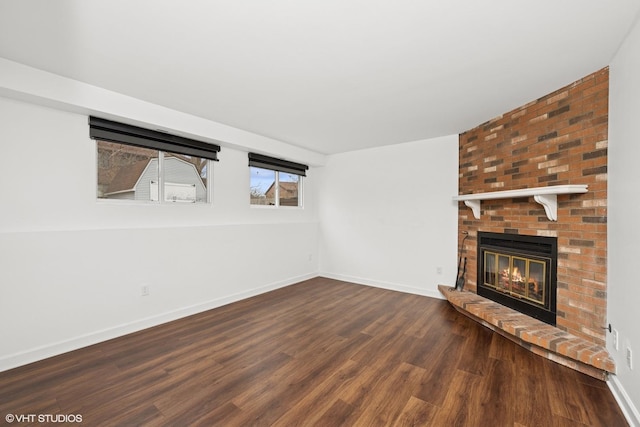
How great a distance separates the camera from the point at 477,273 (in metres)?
3.54

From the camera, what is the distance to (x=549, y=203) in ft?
8.11

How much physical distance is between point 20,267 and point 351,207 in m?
4.14

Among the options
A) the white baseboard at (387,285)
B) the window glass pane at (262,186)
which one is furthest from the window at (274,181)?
the white baseboard at (387,285)

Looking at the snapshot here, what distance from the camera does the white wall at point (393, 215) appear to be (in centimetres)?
403

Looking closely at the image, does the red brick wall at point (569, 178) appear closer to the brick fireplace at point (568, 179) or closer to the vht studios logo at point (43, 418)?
the brick fireplace at point (568, 179)

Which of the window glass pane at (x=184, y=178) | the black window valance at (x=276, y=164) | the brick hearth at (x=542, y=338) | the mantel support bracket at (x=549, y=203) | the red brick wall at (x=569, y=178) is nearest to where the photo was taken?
the brick hearth at (x=542, y=338)

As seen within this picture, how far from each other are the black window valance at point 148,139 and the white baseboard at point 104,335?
6.22 feet

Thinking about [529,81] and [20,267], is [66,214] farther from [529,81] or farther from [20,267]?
[529,81]

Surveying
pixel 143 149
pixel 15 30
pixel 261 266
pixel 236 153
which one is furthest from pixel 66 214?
pixel 261 266

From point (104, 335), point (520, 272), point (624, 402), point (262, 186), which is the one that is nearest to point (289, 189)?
point (262, 186)

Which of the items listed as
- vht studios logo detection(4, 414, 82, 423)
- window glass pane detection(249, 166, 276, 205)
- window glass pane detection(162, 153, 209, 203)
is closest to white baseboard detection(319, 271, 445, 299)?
window glass pane detection(249, 166, 276, 205)

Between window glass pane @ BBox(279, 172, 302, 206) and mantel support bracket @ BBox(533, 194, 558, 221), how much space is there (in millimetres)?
3648

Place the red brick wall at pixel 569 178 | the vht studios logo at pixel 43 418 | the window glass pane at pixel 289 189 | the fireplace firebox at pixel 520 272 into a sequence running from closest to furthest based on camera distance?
the vht studios logo at pixel 43 418 < the red brick wall at pixel 569 178 < the fireplace firebox at pixel 520 272 < the window glass pane at pixel 289 189

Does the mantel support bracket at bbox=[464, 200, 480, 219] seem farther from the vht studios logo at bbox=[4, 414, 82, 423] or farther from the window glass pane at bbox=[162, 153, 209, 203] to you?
the vht studios logo at bbox=[4, 414, 82, 423]
